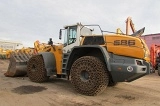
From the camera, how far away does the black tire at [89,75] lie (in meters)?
6.85

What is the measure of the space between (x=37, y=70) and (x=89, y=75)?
117 inches

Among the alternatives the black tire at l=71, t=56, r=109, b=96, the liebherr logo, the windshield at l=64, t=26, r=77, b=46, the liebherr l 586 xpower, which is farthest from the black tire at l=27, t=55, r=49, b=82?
the liebherr logo

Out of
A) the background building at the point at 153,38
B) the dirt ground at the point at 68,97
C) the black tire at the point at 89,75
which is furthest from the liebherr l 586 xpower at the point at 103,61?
the background building at the point at 153,38

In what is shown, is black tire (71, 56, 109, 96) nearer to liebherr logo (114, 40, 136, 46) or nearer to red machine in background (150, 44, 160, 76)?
liebherr logo (114, 40, 136, 46)

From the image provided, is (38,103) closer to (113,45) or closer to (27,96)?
(27,96)

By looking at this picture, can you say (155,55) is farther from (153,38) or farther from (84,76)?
(84,76)

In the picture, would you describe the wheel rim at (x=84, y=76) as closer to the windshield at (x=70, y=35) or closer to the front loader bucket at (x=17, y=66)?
the windshield at (x=70, y=35)

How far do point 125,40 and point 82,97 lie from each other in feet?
6.91

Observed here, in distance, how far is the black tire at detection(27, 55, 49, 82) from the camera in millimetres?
9102

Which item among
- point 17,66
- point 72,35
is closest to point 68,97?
point 72,35

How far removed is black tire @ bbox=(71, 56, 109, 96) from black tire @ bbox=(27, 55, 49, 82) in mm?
2000

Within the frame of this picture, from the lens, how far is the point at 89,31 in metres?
8.88

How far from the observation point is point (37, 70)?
9250mm

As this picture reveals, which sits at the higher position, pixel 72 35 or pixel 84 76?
pixel 72 35
